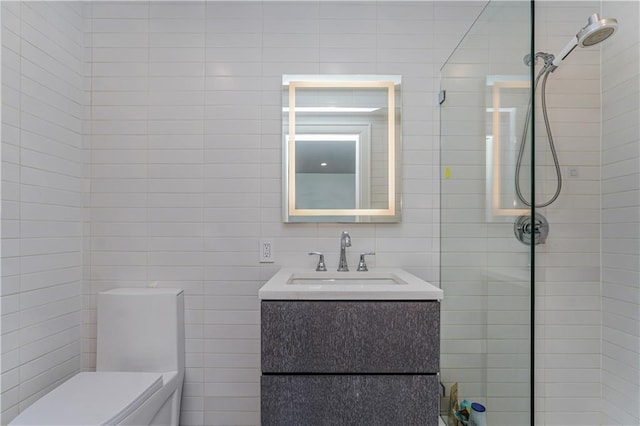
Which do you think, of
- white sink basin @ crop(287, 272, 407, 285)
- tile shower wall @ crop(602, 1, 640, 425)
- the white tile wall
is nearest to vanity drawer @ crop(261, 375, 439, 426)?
white sink basin @ crop(287, 272, 407, 285)

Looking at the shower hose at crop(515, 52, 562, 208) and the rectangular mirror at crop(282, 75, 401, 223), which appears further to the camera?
the rectangular mirror at crop(282, 75, 401, 223)

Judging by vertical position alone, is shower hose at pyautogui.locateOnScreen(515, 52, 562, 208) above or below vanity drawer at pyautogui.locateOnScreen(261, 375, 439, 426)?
above

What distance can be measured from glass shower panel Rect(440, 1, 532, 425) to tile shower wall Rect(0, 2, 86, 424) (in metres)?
1.66

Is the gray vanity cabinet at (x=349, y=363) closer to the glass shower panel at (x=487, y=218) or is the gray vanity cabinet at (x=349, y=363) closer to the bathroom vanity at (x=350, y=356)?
the bathroom vanity at (x=350, y=356)

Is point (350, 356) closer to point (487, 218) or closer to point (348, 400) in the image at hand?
Answer: point (348, 400)

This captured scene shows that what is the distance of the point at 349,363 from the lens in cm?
118

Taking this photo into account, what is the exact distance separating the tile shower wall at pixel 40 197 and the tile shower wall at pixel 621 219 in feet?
7.65

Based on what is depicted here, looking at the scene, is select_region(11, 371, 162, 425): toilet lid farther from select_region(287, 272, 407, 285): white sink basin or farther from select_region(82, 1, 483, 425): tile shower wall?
select_region(287, 272, 407, 285): white sink basin

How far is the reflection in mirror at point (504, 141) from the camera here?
1.07 metres

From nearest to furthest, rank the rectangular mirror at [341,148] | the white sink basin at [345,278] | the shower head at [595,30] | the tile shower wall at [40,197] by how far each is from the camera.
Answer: the shower head at [595,30] < the tile shower wall at [40,197] < the white sink basin at [345,278] < the rectangular mirror at [341,148]

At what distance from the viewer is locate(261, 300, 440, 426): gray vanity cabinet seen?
1.17 meters

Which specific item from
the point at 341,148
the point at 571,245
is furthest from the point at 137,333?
the point at 571,245

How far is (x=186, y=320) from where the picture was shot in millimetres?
1720

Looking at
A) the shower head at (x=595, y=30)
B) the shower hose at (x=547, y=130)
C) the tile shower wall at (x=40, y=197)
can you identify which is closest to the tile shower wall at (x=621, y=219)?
the shower hose at (x=547, y=130)
